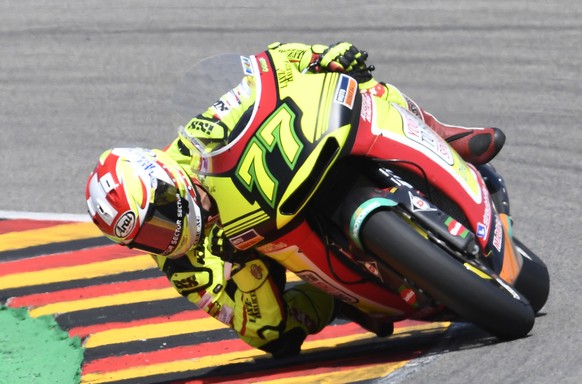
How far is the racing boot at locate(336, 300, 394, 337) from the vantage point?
6188 millimetres

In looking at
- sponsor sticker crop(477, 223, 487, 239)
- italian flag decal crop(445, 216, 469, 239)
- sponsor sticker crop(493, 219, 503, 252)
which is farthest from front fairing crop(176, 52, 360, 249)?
sponsor sticker crop(493, 219, 503, 252)

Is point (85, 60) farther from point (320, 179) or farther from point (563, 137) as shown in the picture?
point (320, 179)

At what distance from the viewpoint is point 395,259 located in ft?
16.9

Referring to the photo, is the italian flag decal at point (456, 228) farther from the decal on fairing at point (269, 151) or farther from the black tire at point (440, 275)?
the decal on fairing at point (269, 151)

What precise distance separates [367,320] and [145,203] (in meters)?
1.36

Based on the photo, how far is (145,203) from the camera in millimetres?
5637

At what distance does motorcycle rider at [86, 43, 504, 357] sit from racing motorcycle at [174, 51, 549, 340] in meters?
0.16

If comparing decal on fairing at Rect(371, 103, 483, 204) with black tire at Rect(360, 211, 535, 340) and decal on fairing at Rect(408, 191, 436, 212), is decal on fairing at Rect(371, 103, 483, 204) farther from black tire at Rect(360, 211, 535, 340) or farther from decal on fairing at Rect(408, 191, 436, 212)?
black tire at Rect(360, 211, 535, 340)

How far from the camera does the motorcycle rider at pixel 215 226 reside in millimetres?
5637

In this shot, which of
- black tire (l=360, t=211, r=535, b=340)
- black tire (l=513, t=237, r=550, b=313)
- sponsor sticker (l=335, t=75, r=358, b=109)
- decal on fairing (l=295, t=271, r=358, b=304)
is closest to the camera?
black tire (l=360, t=211, r=535, b=340)

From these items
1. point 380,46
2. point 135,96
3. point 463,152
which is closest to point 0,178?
point 135,96

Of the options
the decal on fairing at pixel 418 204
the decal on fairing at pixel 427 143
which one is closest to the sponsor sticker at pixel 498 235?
the decal on fairing at pixel 427 143

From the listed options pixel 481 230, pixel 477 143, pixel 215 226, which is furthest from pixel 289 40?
pixel 481 230

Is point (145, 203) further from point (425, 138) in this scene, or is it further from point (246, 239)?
point (425, 138)
